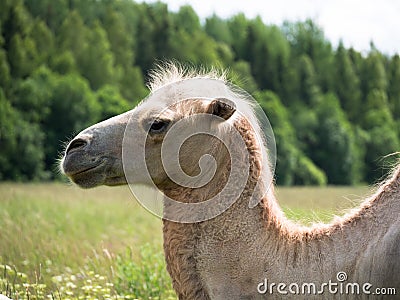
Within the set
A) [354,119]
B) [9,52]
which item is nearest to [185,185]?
[9,52]

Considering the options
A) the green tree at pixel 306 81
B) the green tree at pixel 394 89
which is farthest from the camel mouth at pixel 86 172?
the green tree at pixel 306 81

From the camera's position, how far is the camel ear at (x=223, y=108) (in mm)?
4492

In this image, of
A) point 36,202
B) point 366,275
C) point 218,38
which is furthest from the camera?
point 218,38

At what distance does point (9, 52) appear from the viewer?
49.2 metres

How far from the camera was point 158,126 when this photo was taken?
15.1 ft

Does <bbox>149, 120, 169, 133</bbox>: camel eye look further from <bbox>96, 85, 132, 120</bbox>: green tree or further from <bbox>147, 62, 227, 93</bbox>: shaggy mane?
<bbox>96, 85, 132, 120</bbox>: green tree

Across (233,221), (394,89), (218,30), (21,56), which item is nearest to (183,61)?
(21,56)

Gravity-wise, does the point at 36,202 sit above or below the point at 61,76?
below

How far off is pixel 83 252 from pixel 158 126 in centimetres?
552

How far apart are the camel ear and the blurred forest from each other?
108ft

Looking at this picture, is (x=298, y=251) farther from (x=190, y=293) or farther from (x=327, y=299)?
(x=190, y=293)

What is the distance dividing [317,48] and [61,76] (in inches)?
1754

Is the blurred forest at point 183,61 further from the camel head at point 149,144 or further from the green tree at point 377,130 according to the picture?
the camel head at point 149,144

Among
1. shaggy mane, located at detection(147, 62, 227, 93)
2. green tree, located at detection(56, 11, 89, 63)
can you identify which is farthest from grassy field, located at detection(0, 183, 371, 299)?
green tree, located at detection(56, 11, 89, 63)
